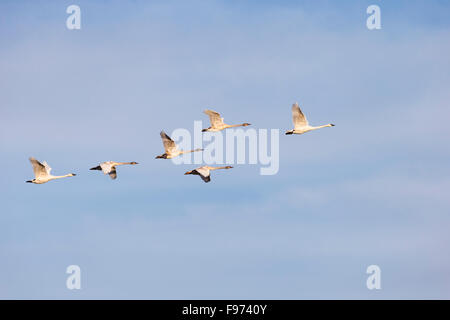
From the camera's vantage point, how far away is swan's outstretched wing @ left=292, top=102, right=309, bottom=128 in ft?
278

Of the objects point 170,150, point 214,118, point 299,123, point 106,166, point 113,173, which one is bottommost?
point 113,173

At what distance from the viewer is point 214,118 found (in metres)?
88.2

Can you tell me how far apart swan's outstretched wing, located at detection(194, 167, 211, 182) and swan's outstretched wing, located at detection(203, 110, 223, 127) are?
18.7 ft

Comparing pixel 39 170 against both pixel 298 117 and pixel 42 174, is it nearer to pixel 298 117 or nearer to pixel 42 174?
pixel 42 174

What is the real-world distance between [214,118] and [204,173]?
6885 millimetres

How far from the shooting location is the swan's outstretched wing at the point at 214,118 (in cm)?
8756

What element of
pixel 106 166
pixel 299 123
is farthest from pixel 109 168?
pixel 299 123

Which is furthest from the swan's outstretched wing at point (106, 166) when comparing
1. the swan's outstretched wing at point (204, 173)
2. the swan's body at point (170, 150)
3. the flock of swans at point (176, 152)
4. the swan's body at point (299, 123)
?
the swan's body at point (299, 123)

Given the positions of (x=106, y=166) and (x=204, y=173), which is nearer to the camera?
(x=204, y=173)

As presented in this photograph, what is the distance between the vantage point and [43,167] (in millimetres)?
90375

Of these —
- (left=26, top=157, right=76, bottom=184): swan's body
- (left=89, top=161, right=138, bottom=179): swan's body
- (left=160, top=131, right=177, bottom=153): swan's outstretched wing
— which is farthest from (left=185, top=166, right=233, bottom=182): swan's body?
(left=26, top=157, right=76, bottom=184): swan's body

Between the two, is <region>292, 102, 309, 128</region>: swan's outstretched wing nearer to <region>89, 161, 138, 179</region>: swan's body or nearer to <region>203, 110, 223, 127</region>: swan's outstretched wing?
<region>203, 110, 223, 127</region>: swan's outstretched wing
